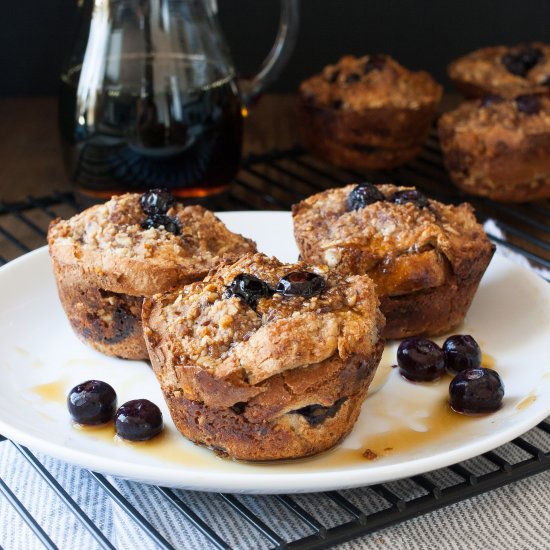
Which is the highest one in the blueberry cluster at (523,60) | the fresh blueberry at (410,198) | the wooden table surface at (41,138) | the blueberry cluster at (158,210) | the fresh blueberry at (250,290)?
the fresh blueberry at (250,290)

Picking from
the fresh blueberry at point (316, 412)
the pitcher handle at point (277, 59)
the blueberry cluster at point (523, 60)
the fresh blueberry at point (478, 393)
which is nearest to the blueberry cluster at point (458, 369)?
the fresh blueberry at point (478, 393)

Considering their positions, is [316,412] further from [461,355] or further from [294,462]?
[461,355]

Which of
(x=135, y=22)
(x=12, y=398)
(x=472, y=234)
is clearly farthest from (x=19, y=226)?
(x=472, y=234)

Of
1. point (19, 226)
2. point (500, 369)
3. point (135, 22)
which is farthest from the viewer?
point (19, 226)

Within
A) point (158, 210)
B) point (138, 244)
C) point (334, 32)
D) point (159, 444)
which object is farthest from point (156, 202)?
point (334, 32)

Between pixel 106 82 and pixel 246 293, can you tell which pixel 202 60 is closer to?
pixel 106 82

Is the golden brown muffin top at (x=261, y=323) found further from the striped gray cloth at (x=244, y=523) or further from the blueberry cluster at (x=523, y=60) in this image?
the blueberry cluster at (x=523, y=60)
